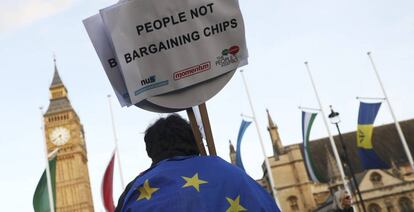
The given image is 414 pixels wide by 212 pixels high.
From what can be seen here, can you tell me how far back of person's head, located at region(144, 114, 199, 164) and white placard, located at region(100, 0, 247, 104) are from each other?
0.51 m

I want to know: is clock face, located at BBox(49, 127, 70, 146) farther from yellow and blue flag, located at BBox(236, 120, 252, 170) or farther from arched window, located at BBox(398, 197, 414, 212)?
yellow and blue flag, located at BBox(236, 120, 252, 170)

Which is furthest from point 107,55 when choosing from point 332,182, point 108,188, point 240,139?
point 332,182

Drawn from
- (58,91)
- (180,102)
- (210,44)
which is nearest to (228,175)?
(180,102)

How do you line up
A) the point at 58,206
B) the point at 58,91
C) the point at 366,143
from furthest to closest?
the point at 58,91, the point at 58,206, the point at 366,143

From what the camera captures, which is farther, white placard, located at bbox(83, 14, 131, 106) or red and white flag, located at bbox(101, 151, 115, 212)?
red and white flag, located at bbox(101, 151, 115, 212)

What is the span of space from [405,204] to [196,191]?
1894 inches

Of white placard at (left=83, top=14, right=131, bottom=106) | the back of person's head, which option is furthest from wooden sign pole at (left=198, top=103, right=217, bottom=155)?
white placard at (left=83, top=14, right=131, bottom=106)

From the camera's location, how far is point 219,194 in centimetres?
241

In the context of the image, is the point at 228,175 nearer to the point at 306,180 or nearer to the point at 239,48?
the point at 239,48

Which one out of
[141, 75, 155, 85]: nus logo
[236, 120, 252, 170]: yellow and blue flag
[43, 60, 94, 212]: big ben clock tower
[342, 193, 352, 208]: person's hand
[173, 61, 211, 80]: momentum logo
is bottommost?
[342, 193, 352, 208]: person's hand

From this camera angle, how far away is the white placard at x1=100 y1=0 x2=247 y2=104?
10.7 feet

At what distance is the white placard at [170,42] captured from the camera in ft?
10.7

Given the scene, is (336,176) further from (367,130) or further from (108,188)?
(108,188)

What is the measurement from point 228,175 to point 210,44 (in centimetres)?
121
